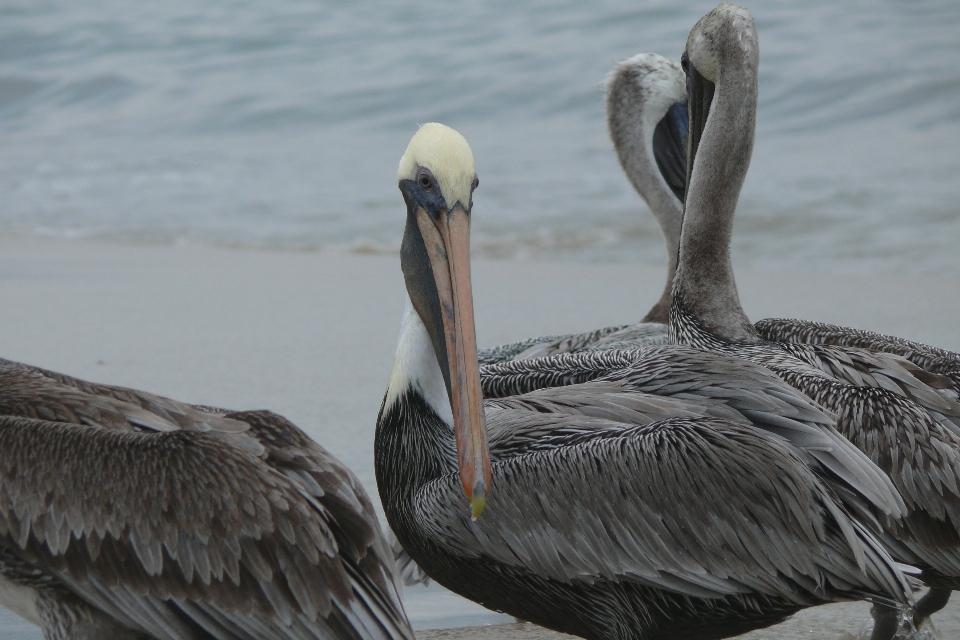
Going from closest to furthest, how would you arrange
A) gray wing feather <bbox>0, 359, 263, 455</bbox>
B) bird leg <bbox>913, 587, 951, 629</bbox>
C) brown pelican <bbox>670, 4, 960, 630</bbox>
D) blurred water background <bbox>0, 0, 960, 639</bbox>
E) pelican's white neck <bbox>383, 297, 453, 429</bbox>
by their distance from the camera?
gray wing feather <bbox>0, 359, 263, 455</bbox>, pelican's white neck <bbox>383, 297, 453, 429</bbox>, brown pelican <bbox>670, 4, 960, 630</bbox>, bird leg <bbox>913, 587, 951, 629</bbox>, blurred water background <bbox>0, 0, 960, 639</bbox>

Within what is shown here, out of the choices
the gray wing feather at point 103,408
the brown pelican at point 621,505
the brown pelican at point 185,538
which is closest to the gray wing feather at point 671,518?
the brown pelican at point 621,505

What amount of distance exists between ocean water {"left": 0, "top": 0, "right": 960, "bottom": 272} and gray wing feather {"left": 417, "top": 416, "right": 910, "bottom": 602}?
4.22 meters

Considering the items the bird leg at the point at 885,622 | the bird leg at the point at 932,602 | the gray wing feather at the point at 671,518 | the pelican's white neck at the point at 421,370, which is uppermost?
the pelican's white neck at the point at 421,370

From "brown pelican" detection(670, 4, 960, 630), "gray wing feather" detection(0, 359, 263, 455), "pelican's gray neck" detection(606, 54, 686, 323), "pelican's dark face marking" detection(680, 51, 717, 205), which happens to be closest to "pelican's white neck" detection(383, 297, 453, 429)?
"gray wing feather" detection(0, 359, 263, 455)

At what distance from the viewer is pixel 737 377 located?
321cm

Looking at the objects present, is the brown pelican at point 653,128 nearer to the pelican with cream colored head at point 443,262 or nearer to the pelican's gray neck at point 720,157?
the pelican's gray neck at point 720,157

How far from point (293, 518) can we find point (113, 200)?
875 centimetres

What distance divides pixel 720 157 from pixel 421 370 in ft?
5.72

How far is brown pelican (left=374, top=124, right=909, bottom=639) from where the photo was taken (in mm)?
2908

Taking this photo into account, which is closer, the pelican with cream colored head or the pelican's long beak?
the pelican's long beak

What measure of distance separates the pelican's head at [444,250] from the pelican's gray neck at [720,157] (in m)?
1.43

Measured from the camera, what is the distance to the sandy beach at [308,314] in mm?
5270

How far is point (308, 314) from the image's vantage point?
6.88 m

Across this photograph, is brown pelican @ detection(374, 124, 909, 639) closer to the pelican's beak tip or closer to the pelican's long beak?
the pelican's long beak
